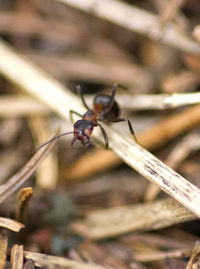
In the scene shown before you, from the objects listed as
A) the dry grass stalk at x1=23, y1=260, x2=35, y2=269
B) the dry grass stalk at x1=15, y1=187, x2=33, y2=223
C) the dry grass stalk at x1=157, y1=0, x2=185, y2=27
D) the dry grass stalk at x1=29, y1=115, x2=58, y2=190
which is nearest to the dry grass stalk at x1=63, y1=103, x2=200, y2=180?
the dry grass stalk at x1=29, y1=115, x2=58, y2=190

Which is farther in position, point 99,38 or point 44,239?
point 99,38

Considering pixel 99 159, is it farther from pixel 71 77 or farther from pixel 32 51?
pixel 32 51

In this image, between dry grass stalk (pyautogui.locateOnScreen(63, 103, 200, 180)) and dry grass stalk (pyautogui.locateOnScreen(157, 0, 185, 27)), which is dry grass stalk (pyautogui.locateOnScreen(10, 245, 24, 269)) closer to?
dry grass stalk (pyautogui.locateOnScreen(63, 103, 200, 180))

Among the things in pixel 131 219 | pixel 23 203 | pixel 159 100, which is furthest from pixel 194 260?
pixel 159 100

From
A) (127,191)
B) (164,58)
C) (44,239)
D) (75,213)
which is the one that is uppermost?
(164,58)

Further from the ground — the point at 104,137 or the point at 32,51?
the point at 32,51

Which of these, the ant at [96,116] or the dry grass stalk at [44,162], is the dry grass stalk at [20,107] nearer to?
the dry grass stalk at [44,162]

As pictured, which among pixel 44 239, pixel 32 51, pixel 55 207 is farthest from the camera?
pixel 32 51

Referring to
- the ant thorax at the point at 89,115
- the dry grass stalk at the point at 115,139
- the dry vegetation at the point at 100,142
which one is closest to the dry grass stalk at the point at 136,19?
the dry vegetation at the point at 100,142

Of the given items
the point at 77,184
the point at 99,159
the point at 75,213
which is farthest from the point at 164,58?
the point at 75,213
